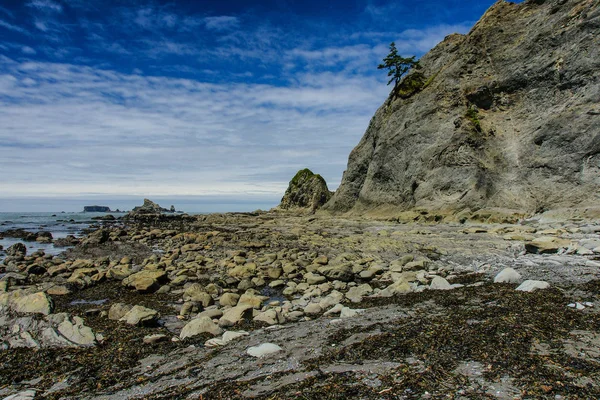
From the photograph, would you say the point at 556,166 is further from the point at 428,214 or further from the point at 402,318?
the point at 402,318

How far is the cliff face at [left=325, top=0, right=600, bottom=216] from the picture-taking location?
23.3 metres

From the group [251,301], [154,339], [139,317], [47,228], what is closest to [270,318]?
[251,301]

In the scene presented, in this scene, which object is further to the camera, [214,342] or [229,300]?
[229,300]

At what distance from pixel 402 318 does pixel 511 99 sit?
98.3 ft

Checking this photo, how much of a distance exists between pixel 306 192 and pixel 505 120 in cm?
5012

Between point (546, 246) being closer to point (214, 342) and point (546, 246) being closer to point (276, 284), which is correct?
point (276, 284)

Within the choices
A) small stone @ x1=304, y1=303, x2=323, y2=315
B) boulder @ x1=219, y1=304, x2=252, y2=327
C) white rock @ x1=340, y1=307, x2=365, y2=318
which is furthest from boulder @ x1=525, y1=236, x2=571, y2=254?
boulder @ x1=219, y1=304, x2=252, y2=327

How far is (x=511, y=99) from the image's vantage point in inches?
1146

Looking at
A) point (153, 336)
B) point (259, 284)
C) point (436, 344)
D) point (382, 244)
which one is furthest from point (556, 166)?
point (153, 336)

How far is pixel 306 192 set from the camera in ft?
250

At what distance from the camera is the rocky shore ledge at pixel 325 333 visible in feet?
13.0

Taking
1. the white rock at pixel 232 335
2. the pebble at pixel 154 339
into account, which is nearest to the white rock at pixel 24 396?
the pebble at pixel 154 339

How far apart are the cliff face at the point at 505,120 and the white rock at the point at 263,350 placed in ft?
80.4

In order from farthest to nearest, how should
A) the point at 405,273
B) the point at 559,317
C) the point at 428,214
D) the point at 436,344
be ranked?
the point at 428,214 < the point at 405,273 < the point at 559,317 < the point at 436,344
